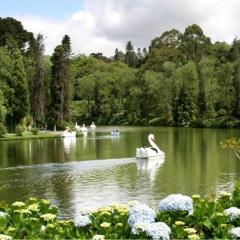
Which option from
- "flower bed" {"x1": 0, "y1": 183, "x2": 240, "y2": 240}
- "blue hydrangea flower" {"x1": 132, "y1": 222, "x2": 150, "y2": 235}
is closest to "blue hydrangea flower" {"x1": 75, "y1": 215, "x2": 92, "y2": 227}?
"flower bed" {"x1": 0, "y1": 183, "x2": 240, "y2": 240}

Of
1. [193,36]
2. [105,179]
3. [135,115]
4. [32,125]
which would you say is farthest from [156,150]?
[193,36]

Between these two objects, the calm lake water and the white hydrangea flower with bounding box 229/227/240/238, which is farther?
the calm lake water

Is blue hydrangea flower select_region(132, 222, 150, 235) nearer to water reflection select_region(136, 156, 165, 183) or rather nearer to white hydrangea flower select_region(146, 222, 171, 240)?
white hydrangea flower select_region(146, 222, 171, 240)

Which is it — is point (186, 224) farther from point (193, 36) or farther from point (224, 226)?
point (193, 36)

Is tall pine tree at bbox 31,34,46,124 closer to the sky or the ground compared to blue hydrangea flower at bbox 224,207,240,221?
closer to the sky

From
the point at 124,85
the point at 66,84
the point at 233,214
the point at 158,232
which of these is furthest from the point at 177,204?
the point at 124,85

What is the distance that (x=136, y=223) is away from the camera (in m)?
5.27

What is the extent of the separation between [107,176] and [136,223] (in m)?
19.8

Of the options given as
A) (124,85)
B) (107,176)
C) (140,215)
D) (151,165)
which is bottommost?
(107,176)

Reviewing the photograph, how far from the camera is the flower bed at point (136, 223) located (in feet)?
17.4

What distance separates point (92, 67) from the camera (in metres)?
129

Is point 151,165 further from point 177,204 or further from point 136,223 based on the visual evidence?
point 136,223

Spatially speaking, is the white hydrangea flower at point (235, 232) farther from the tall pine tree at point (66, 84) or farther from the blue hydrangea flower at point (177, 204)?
the tall pine tree at point (66, 84)

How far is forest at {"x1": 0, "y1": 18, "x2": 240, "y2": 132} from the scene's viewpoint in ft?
216
